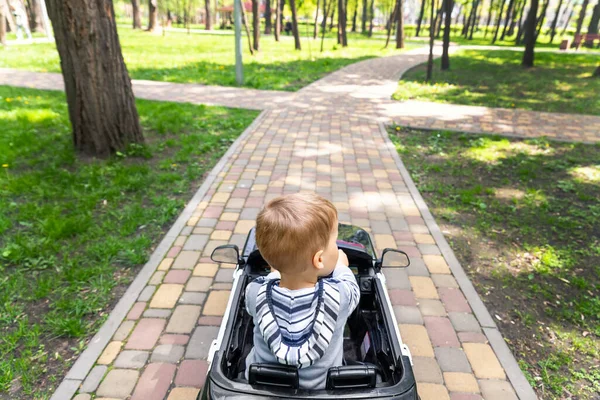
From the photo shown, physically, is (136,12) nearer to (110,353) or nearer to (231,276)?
(231,276)

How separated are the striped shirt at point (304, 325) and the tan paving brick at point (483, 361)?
1.30 metres

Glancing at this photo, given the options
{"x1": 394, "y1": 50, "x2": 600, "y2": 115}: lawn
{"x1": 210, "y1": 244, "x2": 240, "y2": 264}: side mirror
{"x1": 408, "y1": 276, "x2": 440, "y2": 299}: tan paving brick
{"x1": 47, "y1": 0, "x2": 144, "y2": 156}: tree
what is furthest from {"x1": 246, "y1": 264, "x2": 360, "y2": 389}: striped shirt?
{"x1": 394, "y1": 50, "x2": 600, "y2": 115}: lawn

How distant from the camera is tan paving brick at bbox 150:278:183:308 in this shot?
2732 mm

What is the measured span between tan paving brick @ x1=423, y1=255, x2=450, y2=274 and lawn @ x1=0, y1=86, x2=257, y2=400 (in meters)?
2.43

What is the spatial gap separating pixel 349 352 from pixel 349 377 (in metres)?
0.57

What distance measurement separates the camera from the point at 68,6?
4.12m

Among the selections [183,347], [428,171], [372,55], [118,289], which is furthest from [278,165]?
[372,55]

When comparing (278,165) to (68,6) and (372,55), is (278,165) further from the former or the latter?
(372,55)

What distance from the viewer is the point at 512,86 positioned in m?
11.5

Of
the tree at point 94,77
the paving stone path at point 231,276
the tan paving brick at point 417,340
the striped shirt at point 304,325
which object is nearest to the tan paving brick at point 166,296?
the paving stone path at point 231,276

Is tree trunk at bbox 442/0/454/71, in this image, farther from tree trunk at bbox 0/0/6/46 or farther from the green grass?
tree trunk at bbox 0/0/6/46

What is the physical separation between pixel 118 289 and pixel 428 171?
4061mm

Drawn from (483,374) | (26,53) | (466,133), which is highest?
(26,53)

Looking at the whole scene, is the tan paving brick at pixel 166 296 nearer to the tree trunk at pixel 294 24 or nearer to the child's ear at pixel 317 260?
the child's ear at pixel 317 260
